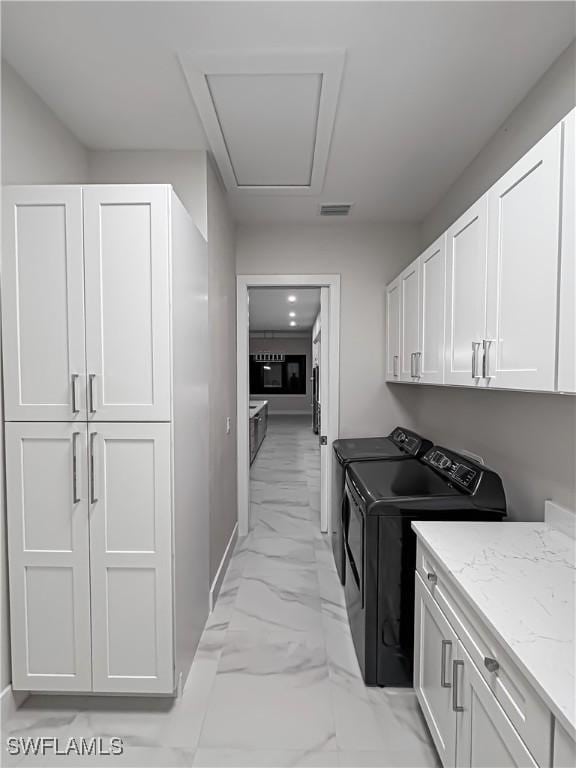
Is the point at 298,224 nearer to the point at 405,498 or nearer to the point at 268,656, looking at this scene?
the point at 405,498

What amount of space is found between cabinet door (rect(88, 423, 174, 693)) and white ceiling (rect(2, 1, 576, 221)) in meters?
1.47

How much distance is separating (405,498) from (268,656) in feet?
3.61

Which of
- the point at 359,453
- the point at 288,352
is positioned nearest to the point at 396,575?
the point at 359,453

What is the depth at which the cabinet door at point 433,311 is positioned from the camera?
7.04 feet

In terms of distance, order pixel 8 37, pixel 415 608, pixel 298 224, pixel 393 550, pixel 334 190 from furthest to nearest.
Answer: pixel 298 224
pixel 334 190
pixel 393 550
pixel 415 608
pixel 8 37

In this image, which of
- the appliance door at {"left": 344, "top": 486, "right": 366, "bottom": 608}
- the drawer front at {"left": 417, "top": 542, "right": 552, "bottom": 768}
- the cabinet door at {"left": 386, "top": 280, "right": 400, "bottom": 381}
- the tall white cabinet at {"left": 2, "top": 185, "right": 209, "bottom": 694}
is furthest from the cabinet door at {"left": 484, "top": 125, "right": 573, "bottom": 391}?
the cabinet door at {"left": 386, "top": 280, "right": 400, "bottom": 381}

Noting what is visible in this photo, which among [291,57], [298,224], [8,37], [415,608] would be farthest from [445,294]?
[8,37]

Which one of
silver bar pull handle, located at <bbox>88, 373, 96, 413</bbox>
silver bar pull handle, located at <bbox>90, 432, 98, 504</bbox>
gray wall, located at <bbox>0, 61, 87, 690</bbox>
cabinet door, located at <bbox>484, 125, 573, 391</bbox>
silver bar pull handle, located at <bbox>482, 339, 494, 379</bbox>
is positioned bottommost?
silver bar pull handle, located at <bbox>90, 432, 98, 504</bbox>

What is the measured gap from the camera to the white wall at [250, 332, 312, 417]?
1334 centimetres

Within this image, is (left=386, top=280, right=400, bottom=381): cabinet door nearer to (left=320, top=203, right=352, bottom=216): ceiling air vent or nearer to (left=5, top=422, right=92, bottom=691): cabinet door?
(left=320, top=203, right=352, bottom=216): ceiling air vent

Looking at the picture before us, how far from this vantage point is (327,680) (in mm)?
1989

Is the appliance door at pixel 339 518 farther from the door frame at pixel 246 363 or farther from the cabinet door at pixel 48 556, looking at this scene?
the cabinet door at pixel 48 556

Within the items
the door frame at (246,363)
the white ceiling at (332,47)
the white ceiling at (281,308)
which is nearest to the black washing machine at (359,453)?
the door frame at (246,363)

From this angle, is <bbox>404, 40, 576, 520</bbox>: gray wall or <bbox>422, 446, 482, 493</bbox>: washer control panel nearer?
<bbox>404, 40, 576, 520</bbox>: gray wall
